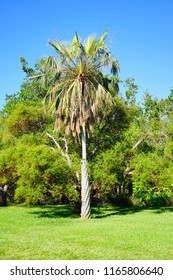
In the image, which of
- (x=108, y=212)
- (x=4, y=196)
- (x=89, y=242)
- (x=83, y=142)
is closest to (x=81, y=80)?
(x=83, y=142)

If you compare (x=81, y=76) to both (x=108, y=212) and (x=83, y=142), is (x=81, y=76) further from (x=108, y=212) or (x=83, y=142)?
(x=108, y=212)

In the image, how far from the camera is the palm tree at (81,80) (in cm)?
2080

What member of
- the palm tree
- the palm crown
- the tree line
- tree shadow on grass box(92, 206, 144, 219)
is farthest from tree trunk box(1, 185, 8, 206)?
the palm crown

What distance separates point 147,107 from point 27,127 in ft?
82.4

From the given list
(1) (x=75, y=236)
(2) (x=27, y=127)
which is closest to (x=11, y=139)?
(2) (x=27, y=127)

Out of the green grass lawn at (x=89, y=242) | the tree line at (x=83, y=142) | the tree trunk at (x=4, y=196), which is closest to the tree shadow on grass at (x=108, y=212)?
the tree line at (x=83, y=142)

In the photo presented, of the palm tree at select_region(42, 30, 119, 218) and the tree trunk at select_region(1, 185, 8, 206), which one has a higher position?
the palm tree at select_region(42, 30, 119, 218)

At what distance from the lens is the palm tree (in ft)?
68.2

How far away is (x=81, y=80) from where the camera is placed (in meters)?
21.2

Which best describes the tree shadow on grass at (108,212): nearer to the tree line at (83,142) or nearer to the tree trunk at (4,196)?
the tree line at (83,142)

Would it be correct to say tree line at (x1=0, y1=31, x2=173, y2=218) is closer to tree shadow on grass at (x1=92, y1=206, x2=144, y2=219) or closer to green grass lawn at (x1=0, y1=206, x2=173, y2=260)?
tree shadow on grass at (x1=92, y1=206, x2=144, y2=219)

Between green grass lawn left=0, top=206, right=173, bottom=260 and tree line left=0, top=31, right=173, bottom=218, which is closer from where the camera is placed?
green grass lawn left=0, top=206, right=173, bottom=260

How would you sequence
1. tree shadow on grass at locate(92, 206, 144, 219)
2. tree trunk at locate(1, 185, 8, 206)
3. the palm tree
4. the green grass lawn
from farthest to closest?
tree trunk at locate(1, 185, 8, 206) → tree shadow on grass at locate(92, 206, 144, 219) → the palm tree → the green grass lawn

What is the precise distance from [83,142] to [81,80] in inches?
152
